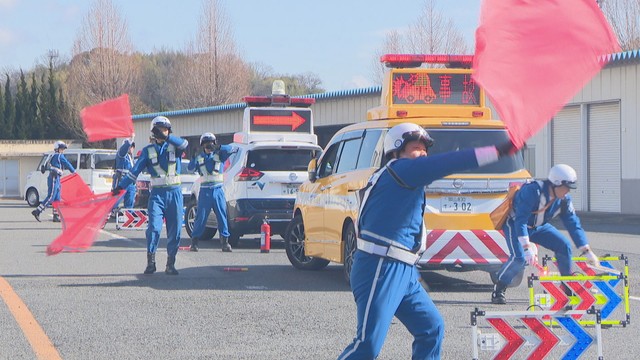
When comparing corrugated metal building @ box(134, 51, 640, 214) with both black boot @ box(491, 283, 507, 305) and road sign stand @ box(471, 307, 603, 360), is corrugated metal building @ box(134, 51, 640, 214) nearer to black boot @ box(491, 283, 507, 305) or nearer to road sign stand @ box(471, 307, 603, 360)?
black boot @ box(491, 283, 507, 305)

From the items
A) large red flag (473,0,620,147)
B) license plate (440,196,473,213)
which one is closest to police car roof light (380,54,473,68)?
license plate (440,196,473,213)

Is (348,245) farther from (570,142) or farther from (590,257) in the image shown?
(570,142)

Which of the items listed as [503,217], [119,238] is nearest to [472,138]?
[503,217]

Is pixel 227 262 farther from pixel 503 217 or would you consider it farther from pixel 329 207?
pixel 503 217

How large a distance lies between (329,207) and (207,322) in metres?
→ 3.44

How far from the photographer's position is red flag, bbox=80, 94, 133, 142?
1386 centimetres

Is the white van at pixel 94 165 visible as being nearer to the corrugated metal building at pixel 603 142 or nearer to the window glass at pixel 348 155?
the corrugated metal building at pixel 603 142

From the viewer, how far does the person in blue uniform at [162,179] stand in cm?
1309

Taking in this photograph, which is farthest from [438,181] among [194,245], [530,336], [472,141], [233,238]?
[233,238]

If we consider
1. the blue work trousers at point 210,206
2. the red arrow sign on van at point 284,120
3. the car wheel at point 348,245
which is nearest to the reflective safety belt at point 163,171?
the car wheel at point 348,245

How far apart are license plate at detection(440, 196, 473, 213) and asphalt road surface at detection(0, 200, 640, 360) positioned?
1002 mm

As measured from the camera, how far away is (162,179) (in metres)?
13.1

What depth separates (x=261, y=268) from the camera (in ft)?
47.2

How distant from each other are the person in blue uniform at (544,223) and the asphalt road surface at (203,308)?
659mm
